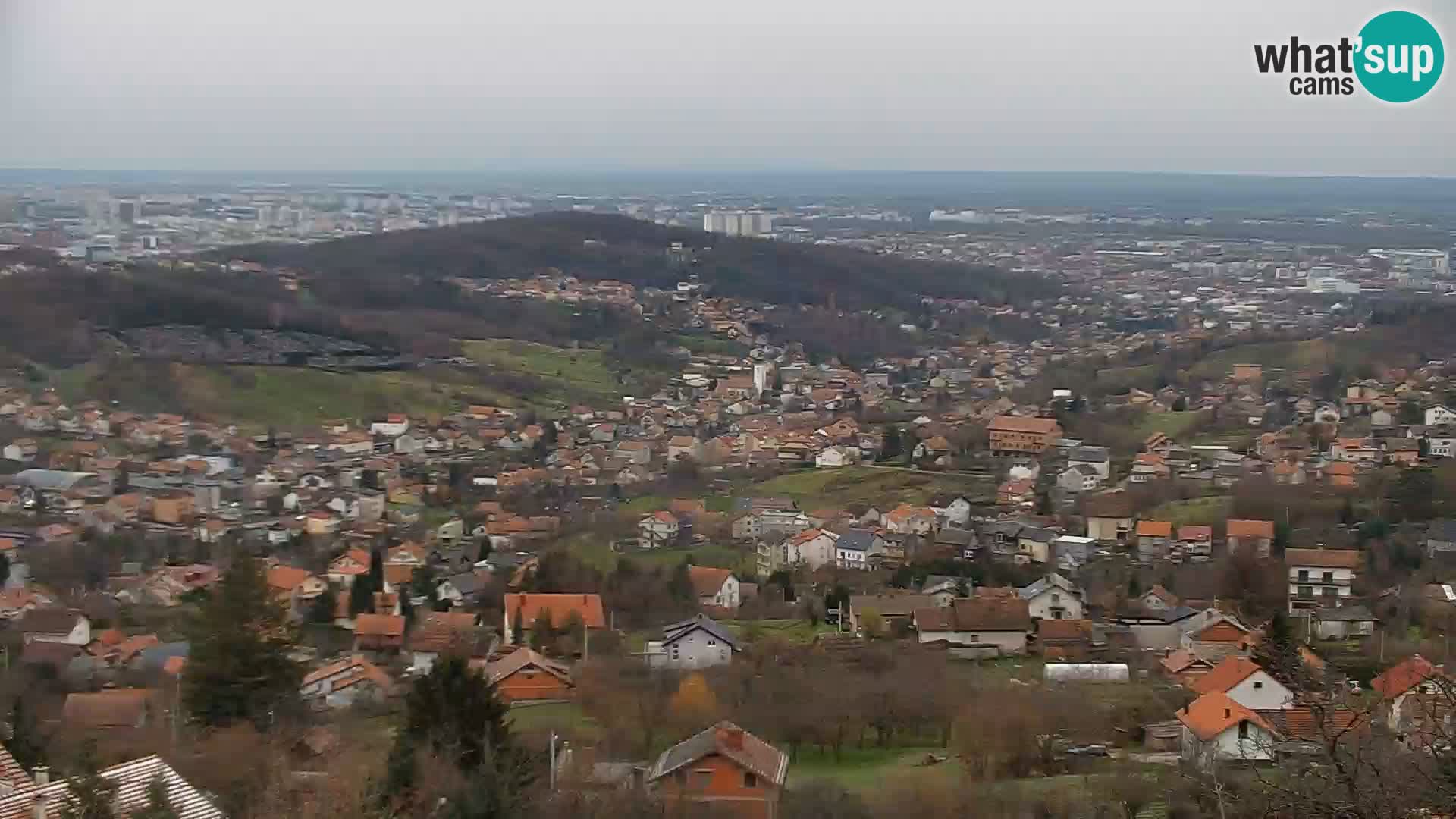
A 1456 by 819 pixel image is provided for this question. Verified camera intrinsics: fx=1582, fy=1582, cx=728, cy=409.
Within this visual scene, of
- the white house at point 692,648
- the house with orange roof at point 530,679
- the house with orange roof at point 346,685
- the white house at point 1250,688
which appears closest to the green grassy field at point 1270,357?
the white house at point 692,648

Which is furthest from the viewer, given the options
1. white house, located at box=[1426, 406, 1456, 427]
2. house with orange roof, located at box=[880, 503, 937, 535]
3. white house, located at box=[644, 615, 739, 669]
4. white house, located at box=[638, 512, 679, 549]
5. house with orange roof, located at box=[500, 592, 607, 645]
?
white house, located at box=[1426, 406, 1456, 427]

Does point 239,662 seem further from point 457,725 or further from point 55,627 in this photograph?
point 55,627

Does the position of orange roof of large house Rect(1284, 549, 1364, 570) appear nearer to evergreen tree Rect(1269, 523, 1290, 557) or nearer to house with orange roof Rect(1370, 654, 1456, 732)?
evergreen tree Rect(1269, 523, 1290, 557)

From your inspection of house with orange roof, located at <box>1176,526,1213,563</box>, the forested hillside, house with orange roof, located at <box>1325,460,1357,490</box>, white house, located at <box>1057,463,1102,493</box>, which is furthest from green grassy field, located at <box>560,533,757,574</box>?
the forested hillside

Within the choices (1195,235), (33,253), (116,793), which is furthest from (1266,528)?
(1195,235)

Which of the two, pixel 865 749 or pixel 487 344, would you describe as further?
pixel 487 344

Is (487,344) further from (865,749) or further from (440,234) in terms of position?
(865,749)
